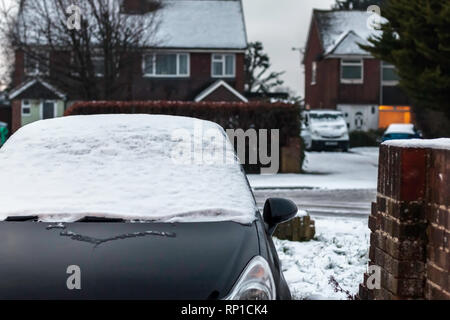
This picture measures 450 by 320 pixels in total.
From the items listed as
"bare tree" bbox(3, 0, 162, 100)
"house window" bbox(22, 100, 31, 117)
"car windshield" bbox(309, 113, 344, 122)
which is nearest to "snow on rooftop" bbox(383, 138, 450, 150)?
"bare tree" bbox(3, 0, 162, 100)

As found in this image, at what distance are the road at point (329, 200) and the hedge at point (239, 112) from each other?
429cm

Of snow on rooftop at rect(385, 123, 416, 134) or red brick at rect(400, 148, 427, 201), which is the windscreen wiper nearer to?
red brick at rect(400, 148, 427, 201)

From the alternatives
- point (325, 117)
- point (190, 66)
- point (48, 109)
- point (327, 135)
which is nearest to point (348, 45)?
point (325, 117)

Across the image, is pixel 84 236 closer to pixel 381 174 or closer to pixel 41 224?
pixel 41 224

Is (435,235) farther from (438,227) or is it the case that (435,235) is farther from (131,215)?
(131,215)

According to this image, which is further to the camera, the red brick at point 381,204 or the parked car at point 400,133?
the parked car at point 400,133

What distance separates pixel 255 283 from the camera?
345 cm

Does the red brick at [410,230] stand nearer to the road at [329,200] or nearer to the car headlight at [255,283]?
the car headlight at [255,283]

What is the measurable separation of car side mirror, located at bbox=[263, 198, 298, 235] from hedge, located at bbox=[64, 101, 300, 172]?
16840mm

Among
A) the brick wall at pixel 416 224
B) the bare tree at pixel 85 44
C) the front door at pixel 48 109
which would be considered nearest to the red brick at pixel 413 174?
the brick wall at pixel 416 224

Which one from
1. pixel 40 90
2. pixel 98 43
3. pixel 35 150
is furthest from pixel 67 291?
pixel 40 90

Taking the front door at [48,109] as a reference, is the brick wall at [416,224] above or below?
below

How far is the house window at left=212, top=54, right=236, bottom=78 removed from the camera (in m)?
41.8

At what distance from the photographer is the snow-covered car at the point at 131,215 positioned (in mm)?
3383
